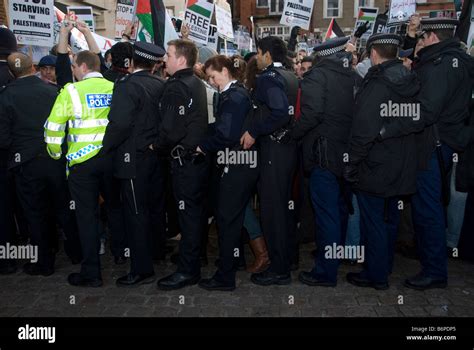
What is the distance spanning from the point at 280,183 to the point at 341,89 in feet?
3.53

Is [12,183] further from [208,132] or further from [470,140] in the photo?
[470,140]

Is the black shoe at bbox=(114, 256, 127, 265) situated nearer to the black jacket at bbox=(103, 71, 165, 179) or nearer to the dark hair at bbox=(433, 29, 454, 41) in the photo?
the black jacket at bbox=(103, 71, 165, 179)

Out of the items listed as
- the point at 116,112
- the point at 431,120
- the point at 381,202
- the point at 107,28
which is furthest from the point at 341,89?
the point at 107,28

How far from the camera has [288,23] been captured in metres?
9.85

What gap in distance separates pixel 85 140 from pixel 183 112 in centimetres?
103

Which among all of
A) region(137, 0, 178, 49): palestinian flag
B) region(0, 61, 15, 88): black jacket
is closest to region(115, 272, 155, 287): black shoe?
region(0, 61, 15, 88): black jacket

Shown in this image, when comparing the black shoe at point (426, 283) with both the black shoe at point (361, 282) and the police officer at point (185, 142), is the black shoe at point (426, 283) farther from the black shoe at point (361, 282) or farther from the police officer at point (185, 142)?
the police officer at point (185, 142)

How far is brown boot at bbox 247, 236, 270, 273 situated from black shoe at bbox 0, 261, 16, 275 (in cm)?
264

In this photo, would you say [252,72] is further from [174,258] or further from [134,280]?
[134,280]

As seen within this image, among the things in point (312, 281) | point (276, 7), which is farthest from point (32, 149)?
point (276, 7)

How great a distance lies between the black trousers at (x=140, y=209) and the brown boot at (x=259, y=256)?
3.70ft

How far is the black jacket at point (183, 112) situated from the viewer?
163 inches

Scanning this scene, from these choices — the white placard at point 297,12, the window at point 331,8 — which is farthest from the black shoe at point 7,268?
the window at point 331,8

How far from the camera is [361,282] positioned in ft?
14.4
